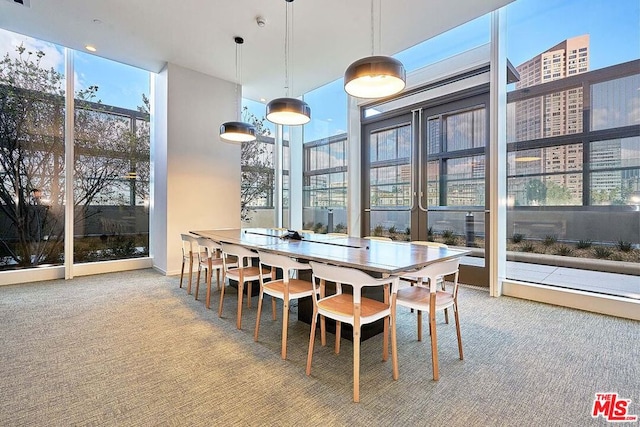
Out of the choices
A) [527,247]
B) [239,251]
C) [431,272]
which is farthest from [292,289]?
[527,247]

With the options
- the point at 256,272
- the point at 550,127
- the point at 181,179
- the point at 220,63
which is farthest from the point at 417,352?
the point at 220,63

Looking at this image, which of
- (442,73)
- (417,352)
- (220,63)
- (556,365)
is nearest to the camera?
(556,365)

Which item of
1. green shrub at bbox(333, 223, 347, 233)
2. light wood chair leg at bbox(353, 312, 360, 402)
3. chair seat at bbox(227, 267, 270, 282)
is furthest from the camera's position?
green shrub at bbox(333, 223, 347, 233)

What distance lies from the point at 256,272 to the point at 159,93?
4269mm

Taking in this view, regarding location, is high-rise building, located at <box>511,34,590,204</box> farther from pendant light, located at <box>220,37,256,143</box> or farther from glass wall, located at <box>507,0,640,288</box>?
pendant light, located at <box>220,37,256,143</box>

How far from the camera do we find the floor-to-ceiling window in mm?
4555

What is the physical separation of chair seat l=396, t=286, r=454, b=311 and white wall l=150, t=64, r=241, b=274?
4.27 meters

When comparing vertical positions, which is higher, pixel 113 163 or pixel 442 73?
pixel 442 73

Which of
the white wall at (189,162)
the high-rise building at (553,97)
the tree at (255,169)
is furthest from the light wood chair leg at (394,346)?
the tree at (255,169)

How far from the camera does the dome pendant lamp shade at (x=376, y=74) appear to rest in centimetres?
224

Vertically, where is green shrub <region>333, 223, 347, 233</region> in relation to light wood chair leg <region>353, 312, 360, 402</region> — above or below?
above

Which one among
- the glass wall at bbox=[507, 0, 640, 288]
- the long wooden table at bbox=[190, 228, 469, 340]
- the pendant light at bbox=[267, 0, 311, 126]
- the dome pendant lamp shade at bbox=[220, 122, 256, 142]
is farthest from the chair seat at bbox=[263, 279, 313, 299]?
the glass wall at bbox=[507, 0, 640, 288]

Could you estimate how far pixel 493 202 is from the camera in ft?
13.3

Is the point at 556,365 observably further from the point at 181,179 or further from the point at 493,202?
the point at 181,179
